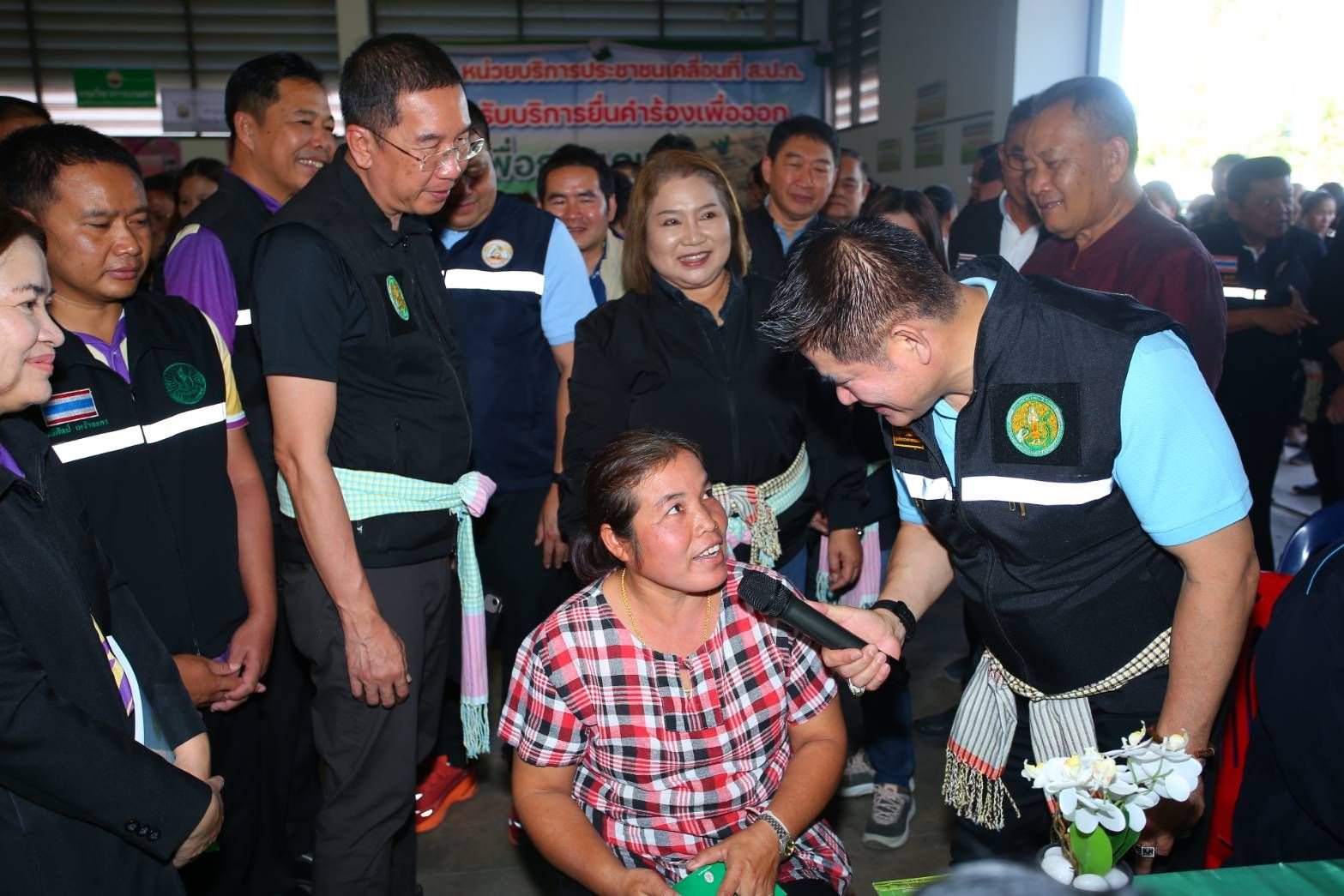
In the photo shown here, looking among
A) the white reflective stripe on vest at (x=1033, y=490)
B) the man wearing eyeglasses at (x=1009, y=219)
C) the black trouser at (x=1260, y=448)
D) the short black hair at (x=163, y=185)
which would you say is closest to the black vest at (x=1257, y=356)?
the black trouser at (x=1260, y=448)

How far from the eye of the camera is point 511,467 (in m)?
2.91

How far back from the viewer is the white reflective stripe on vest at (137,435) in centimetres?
188

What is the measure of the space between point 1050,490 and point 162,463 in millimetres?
1679

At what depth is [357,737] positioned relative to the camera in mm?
2088

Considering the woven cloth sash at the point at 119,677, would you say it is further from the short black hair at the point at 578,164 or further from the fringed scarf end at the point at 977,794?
the short black hair at the point at 578,164

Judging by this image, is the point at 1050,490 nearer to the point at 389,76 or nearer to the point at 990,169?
the point at 389,76

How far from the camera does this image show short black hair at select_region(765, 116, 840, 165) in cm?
370

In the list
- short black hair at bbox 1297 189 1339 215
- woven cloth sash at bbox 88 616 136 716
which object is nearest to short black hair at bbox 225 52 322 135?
woven cloth sash at bbox 88 616 136 716

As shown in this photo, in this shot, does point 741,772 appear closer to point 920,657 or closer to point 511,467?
point 511,467

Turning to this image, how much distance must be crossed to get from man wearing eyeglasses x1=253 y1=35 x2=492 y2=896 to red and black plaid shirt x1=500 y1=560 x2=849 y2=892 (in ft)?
1.33

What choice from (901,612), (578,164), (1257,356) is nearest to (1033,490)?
(901,612)

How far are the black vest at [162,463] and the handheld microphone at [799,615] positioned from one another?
3.97 ft

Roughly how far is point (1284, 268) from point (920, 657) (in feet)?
8.25

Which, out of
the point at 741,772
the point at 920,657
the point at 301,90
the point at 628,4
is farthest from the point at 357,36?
the point at 741,772
